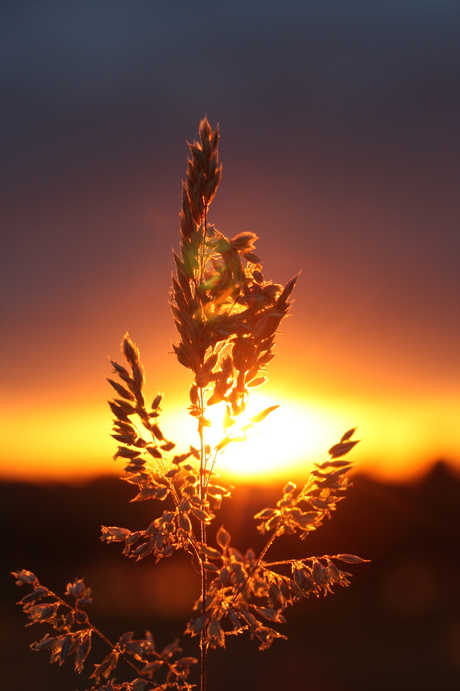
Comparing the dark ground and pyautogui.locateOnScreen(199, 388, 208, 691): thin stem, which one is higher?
pyautogui.locateOnScreen(199, 388, 208, 691): thin stem

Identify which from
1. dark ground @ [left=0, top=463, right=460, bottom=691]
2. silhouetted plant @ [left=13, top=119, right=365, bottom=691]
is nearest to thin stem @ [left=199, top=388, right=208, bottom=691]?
silhouetted plant @ [left=13, top=119, right=365, bottom=691]

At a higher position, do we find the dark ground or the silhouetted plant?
the silhouetted plant

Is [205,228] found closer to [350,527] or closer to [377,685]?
[377,685]

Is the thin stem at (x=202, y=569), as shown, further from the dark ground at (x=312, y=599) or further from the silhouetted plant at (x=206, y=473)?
the dark ground at (x=312, y=599)

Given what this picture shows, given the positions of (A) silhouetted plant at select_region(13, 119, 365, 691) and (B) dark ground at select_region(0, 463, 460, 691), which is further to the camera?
(B) dark ground at select_region(0, 463, 460, 691)

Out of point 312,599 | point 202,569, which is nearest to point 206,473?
point 202,569

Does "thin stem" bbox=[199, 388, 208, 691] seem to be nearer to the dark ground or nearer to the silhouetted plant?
the silhouetted plant

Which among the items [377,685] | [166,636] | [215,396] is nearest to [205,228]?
[215,396]
